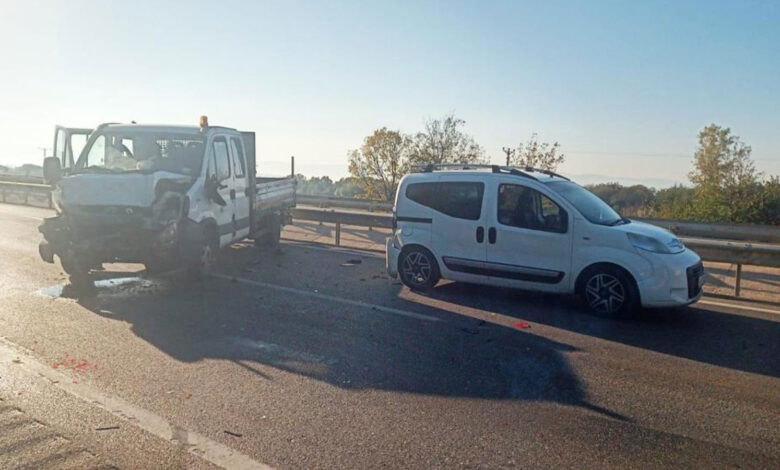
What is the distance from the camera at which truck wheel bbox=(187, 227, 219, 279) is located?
9.71 meters

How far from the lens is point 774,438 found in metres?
4.76

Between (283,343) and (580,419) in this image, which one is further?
(283,343)

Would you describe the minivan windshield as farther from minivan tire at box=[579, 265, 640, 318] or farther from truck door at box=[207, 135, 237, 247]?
truck door at box=[207, 135, 237, 247]

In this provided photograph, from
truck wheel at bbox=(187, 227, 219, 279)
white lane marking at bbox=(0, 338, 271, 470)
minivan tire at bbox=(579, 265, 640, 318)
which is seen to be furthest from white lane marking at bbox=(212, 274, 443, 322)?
white lane marking at bbox=(0, 338, 271, 470)

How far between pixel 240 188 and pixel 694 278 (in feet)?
24.0

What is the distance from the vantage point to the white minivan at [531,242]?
26.2 feet

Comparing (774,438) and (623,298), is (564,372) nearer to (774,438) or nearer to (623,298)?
(774,438)

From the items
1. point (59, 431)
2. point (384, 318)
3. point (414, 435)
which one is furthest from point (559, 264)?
point (59, 431)

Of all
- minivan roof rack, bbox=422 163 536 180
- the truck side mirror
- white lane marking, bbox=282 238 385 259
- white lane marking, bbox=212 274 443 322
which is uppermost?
minivan roof rack, bbox=422 163 536 180

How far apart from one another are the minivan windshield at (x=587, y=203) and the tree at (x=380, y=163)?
99.3ft

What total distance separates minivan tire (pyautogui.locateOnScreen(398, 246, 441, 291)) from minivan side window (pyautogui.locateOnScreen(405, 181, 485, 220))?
672 mm

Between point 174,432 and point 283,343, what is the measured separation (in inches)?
90.9

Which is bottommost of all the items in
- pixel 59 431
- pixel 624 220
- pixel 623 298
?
pixel 59 431

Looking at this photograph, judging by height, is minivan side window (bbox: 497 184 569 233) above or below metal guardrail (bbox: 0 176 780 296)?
above
